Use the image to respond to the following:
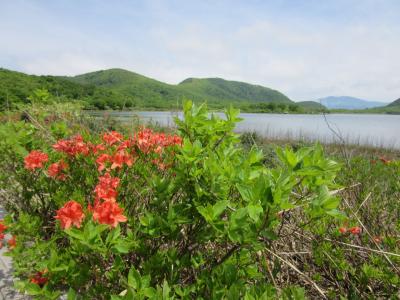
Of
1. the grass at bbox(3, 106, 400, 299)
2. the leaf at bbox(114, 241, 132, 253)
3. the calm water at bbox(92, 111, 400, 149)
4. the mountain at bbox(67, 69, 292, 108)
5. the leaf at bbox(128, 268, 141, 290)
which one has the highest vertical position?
the mountain at bbox(67, 69, 292, 108)

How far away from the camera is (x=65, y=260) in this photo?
47.8 inches

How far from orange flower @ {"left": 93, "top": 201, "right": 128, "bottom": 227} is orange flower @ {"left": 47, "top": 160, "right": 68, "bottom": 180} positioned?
35.8 inches

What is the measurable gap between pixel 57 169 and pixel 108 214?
3.13 feet

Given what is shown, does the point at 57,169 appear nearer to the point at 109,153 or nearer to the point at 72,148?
the point at 72,148

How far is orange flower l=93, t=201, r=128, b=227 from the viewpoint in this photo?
1120 millimetres

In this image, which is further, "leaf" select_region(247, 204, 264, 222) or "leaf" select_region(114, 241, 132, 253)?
"leaf" select_region(114, 241, 132, 253)

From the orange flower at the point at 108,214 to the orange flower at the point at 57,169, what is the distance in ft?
2.99

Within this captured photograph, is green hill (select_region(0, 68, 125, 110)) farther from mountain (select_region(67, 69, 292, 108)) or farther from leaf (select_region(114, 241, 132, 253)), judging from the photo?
mountain (select_region(67, 69, 292, 108))

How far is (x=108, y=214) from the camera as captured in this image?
1141mm

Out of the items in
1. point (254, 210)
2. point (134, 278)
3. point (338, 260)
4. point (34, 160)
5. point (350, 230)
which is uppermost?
point (254, 210)

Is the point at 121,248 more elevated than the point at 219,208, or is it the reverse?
the point at 219,208

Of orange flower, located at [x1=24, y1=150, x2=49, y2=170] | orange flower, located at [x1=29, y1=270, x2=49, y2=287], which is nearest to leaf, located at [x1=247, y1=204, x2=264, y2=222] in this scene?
orange flower, located at [x1=29, y1=270, x2=49, y2=287]

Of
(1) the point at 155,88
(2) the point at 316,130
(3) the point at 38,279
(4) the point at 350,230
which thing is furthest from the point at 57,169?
(1) the point at 155,88

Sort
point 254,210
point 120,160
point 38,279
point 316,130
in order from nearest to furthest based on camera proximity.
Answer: point 254,210 < point 38,279 < point 120,160 < point 316,130
